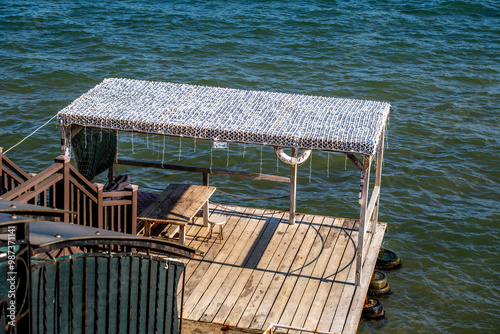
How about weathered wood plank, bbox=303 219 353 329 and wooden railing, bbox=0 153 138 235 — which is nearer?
wooden railing, bbox=0 153 138 235

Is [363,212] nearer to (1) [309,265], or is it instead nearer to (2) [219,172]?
(1) [309,265]

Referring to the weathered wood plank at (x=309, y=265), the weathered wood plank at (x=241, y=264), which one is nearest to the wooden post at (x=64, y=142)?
the weathered wood plank at (x=241, y=264)

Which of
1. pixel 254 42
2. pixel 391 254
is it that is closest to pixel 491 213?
pixel 391 254

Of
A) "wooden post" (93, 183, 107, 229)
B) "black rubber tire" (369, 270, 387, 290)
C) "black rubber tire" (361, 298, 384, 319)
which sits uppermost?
"wooden post" (93, 183, 107, 229)

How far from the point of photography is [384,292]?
41.5ft

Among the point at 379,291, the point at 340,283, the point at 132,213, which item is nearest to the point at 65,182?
the point at 132,213

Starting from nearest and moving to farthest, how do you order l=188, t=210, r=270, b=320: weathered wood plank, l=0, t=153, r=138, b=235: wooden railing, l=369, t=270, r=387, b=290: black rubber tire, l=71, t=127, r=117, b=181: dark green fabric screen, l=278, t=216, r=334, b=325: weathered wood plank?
l=0, t=153, r=138, b=235: wooden railing
l=278, t=216, r=334, b=325: weathered wood plank
l=188, t=210, r=270, b=320: weathered wood plank
l=71, t=127, r=117, b=181: dark green fabric screen
l=369, t=270, r=387, b=290: black rubber tire

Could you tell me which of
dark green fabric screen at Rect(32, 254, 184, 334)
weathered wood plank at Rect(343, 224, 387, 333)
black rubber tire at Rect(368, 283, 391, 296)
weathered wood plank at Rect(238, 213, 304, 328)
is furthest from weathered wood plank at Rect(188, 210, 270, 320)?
dark green fabric screen at Rect(32, 254, 184, 334)

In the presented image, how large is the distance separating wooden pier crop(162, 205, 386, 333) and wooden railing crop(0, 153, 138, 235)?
5.51 ft

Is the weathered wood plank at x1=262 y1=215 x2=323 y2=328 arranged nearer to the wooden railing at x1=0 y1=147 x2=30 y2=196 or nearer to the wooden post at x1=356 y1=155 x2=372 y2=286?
the wooden post at x1=356 y1=155 x2=372 y2=286

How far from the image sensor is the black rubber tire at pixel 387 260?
13.8 meters

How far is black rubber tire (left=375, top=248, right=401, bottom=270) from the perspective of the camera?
1384 centimetres

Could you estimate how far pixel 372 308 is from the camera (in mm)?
11945

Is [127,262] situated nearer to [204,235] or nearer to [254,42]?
[204,235]
